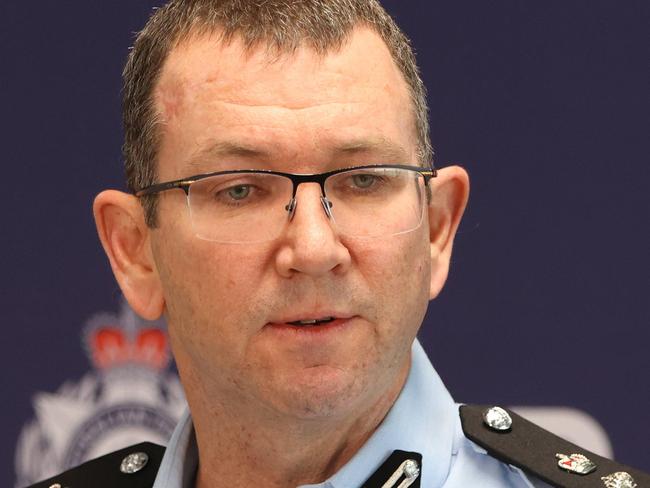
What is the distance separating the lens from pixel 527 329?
335cm

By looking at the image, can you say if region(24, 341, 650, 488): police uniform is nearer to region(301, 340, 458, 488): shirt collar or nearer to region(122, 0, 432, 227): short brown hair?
Result: region(301, 340, 458, 488): shirt collar

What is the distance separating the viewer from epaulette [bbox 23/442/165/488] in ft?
9.85

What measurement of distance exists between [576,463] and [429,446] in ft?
0.91

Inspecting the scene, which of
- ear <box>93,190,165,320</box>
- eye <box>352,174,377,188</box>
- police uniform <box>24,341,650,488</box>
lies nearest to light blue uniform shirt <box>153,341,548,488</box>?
police uniform <box>24,341,650,488</box>

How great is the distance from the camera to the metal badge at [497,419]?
257 cm

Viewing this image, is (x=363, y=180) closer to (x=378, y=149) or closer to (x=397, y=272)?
(x=378, y=149)

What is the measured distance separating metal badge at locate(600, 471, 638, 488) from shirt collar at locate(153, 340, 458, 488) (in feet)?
0.98

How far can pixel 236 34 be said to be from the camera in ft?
7.95

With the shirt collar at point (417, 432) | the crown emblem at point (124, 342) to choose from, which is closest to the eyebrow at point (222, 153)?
the shirt collar at point (417, 432)

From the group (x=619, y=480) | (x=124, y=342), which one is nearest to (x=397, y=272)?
(x=619, y=480)

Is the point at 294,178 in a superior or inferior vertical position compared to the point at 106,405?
superior

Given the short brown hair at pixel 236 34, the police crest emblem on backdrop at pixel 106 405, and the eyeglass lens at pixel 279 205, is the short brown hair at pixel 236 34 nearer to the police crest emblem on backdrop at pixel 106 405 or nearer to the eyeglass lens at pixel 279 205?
the eyeglass lens at pixel 279 205

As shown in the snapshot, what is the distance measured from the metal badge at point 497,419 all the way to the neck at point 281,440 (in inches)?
7.1

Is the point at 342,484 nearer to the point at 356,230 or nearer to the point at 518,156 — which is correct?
the point at 356,230
